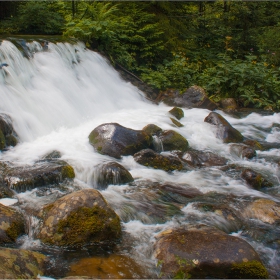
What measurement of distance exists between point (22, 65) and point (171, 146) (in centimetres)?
450

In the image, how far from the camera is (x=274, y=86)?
12.8m

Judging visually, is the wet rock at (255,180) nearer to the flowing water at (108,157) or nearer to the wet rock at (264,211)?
the flowing water at (108,157)

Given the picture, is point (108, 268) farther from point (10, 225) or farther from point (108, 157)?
point (108, 157)

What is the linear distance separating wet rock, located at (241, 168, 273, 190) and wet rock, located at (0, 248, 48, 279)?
158 inches

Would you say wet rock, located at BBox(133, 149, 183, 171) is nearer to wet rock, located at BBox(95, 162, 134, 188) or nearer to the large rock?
the large rock

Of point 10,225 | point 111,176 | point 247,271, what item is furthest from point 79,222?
point 247,271

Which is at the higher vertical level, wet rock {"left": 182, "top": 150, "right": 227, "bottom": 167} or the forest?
the forest

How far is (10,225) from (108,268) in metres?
1.36

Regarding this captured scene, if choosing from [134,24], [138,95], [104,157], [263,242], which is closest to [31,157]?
[104,157]

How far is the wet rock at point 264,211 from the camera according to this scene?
5.18 meters

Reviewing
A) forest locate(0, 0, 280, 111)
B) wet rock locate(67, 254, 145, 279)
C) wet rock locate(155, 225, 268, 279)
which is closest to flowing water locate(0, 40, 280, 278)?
wet rock locate(67, 254, 145, 279)

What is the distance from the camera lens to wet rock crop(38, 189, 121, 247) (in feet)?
14.0

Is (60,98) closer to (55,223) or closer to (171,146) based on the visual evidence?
(171,146)

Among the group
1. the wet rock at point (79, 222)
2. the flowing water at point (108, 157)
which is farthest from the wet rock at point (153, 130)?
the wet rock at point (79, 222)
